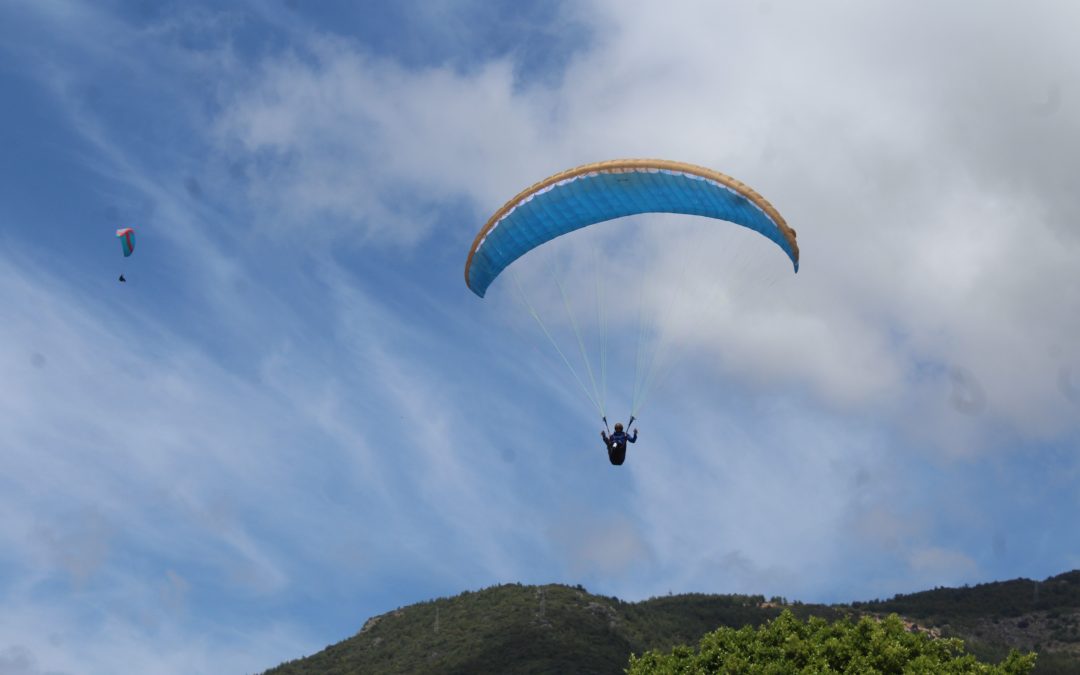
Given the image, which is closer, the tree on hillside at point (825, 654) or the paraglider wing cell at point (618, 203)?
the tree on hillside at point (825, 654)

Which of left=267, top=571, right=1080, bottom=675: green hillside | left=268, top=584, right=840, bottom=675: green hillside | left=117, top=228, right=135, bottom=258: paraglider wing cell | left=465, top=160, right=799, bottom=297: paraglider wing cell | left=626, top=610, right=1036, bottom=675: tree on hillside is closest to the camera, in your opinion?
left=626, top=610, right=1036, bottom=675: tree on hillside

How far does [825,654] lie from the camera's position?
29.1 meters

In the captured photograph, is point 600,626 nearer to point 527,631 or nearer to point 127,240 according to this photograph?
point 527,631

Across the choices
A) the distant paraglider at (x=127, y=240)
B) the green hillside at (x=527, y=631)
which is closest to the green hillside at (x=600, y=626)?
the green hillside at (x=527, y=631)

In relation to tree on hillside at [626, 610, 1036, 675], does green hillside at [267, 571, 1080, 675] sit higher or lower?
higher

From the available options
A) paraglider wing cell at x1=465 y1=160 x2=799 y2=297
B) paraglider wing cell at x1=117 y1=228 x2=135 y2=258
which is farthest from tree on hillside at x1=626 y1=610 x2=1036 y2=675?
paraglider wing cell at x1=117 y1=228 x2=135 y2=258

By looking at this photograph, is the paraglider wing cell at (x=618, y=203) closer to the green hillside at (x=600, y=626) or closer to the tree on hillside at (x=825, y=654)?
the tree on hillside at (x=825, y=654)

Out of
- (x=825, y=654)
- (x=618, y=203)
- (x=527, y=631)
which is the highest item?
(x=527, y=631)

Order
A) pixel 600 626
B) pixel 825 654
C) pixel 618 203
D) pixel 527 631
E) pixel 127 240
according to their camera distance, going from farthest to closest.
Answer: pixel 600 626 < pixel 527 631 < pixel 127 240 < pixel 618 203 < pixel 825 654

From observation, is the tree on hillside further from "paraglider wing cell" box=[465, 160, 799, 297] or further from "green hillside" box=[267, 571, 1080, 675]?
"green hillside" box=[267, 571, 1080, 675]

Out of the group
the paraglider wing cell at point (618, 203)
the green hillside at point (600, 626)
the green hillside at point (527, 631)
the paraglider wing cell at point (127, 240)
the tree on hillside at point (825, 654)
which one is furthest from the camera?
the green hillside at point (600, 626)

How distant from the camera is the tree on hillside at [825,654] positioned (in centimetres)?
2775

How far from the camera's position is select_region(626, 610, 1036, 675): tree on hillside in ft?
91.0

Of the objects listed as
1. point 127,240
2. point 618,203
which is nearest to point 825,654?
point 618,203
